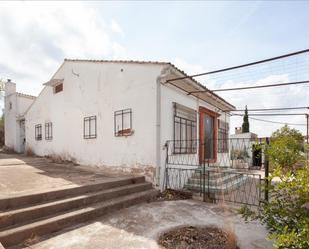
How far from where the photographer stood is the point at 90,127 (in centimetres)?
874

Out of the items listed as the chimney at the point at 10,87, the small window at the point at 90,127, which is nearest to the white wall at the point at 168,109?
the small window at the point at 90,127

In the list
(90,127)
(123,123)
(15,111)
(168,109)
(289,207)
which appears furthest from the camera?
(15,111)

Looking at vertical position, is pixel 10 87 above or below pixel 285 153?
above

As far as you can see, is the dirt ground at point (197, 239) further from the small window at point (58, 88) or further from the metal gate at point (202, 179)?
the small window at point (58, 88)

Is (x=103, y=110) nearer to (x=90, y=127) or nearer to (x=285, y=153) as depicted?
(x=90, y=127)

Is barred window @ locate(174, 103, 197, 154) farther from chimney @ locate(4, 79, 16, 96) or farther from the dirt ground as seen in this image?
chimney @ locate(4, 79, 16, 96)

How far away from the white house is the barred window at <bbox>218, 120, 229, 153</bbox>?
190 mm

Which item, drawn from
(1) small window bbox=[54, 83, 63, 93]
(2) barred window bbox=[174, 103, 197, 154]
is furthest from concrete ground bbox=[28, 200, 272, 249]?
(1) small window bbox=[54, 83, 63, 93]

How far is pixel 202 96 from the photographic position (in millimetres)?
8992

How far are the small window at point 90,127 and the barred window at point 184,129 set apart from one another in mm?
3433

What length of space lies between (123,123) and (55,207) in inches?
150

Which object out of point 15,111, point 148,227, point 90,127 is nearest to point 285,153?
point 148,227

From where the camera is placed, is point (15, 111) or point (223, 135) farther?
point (15, 111)

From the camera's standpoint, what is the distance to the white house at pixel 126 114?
6.49 meters
